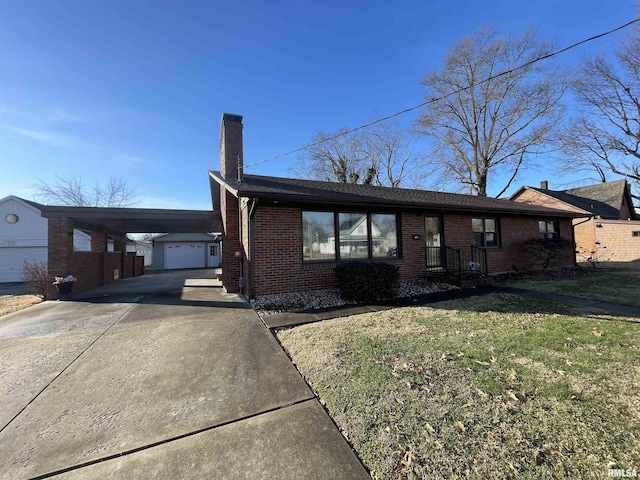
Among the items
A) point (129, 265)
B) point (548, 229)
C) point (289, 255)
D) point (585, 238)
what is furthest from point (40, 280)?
point (585, 238)

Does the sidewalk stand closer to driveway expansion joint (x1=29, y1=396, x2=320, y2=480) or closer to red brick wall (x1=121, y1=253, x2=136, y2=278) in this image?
driveway expansion joint (x1=29, y1=396, x2=320, y2=480)

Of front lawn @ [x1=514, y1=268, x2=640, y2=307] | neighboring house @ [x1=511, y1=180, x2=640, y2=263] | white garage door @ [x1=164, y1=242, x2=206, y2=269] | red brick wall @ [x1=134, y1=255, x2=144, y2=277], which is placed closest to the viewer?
front lawn @ [x1=514, y1=268, x2=640, y2=307]

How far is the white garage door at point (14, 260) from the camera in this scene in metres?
15.5

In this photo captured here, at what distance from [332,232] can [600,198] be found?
→ 2880cm

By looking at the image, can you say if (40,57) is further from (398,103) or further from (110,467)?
(398,103)

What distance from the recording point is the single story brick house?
6.90 meters

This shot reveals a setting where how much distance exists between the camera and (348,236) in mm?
7984

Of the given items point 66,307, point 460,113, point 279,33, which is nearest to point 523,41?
point 460,113

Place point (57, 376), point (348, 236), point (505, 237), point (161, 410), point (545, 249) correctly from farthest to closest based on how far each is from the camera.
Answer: point (505, 237)
point (545, 249)
point (348, 236)
point (57, 376)
point (161, 410)

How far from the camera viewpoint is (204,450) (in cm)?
199

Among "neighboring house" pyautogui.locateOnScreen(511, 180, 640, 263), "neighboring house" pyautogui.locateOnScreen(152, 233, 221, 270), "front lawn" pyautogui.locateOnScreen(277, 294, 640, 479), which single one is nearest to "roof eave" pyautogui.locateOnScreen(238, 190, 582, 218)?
"front lawn" pyautogui.locateOnScreen(277, 294, 640, 479)

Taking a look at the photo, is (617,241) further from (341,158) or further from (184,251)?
(184,251)

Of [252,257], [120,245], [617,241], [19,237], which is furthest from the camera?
[617,241]

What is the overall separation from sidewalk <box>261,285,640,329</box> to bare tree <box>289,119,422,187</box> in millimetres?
18436
